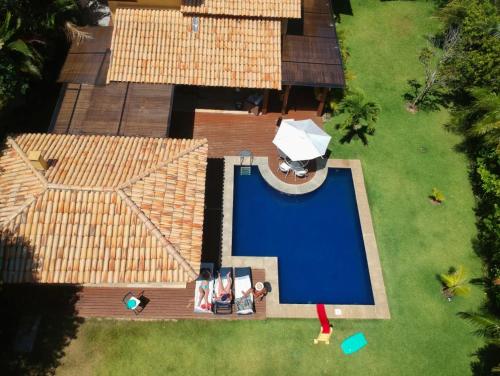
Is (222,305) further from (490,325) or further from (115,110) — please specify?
(115,110)

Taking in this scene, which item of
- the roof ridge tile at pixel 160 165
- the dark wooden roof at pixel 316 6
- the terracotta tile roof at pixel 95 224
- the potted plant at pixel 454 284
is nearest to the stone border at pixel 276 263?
the potted plant at pixel 454 284

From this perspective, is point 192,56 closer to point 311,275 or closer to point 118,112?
point 118,112

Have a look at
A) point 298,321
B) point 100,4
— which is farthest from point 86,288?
point 100,4

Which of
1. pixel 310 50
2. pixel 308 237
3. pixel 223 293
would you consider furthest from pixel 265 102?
pixel 223 293

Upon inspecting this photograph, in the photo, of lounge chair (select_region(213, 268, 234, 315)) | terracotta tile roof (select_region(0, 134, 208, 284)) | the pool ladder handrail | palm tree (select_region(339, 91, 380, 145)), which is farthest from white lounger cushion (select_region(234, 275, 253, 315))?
palm tree (select_region(339, 91, 380, 145))

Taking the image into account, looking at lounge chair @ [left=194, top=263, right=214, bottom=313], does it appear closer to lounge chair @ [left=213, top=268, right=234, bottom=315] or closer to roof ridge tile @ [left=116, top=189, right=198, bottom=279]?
lounge chair @ [left=213, top=268, right=234, bottom=315]

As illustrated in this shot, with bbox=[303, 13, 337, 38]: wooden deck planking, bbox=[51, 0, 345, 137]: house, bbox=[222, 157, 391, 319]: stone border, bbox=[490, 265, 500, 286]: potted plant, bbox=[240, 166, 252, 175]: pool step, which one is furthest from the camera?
bbox=[303, 13, 337, 38]: wooden deck planking

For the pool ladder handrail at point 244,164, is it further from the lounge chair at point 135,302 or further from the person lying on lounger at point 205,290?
the lounge chair at point 135,302
